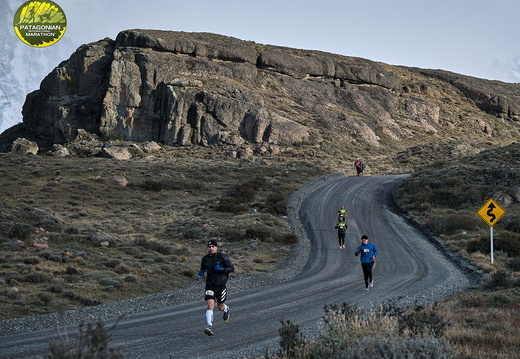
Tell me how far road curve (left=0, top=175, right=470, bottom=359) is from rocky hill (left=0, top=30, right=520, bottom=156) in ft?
124

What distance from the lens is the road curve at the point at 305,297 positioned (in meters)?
9.58

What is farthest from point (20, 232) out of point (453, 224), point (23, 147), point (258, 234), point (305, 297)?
point (23, 147)

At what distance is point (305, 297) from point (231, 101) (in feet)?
185

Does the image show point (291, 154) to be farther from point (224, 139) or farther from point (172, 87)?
point (172, 87)

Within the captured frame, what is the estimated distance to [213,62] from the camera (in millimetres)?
76750

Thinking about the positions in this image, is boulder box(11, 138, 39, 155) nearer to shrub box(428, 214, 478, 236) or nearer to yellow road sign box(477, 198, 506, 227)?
shrub box(428, 214, 478, 236)

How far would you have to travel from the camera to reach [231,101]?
69.1 m

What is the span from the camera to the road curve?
31.4ft

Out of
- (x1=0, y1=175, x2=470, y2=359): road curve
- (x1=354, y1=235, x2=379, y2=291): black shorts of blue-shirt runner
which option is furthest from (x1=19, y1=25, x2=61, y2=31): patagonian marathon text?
(x1=354, y1=235, x2=379, y2=291): black shorts of blue-shirt runner

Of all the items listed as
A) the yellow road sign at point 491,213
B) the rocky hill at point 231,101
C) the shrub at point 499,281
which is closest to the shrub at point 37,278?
the shrub at point 499,281

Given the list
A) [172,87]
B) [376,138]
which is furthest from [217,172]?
[376,138]

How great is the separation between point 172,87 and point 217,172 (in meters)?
24.1

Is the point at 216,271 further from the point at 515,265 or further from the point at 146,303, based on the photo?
the point at 515,265

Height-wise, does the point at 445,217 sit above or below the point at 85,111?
below
